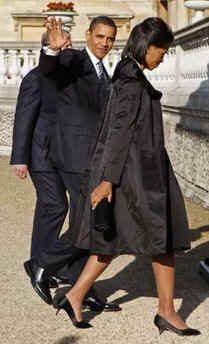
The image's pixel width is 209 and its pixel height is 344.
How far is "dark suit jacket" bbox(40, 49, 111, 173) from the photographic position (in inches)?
269

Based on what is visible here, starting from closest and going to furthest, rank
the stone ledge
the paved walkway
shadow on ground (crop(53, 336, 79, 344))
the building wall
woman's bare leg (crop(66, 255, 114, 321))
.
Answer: shadow on ground (crop(53, 336, 79, 344))
the paved walkway
woman's bare leg (crop(66, 255, 114, 321))
the stone ledge
the building wall

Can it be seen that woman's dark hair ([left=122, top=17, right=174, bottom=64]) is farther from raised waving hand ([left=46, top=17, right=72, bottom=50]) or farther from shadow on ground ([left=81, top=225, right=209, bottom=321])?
shadow on ground ([left=81, top=225, right=209, bottom=321])

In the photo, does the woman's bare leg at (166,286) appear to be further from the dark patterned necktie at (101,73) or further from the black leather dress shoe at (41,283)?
the dark patterned necktie at (101,73)

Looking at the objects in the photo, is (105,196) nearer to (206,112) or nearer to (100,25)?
(100,25)

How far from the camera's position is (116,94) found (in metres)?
5.98

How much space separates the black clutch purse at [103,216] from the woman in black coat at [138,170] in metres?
0.03

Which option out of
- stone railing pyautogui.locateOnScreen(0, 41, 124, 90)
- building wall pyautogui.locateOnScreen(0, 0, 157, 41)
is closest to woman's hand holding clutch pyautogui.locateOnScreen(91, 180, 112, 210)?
stone railing pyautogui.locateOnScreen(0, 41, 124, 90)

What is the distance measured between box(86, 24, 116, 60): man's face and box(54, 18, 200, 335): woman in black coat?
0.63 meters

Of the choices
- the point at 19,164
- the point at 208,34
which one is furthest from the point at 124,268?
the point at 208,34

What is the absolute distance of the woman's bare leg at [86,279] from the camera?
20.4 feet

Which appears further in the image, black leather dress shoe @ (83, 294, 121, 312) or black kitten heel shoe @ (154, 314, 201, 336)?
black leather dress shoe @ (83, 294, 121, 312)

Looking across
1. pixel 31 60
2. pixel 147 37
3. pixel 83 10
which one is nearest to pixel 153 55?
pixel 147 37

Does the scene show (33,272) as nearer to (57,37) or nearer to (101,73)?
(101,73)

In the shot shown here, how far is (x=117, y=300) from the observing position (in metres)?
6.98
